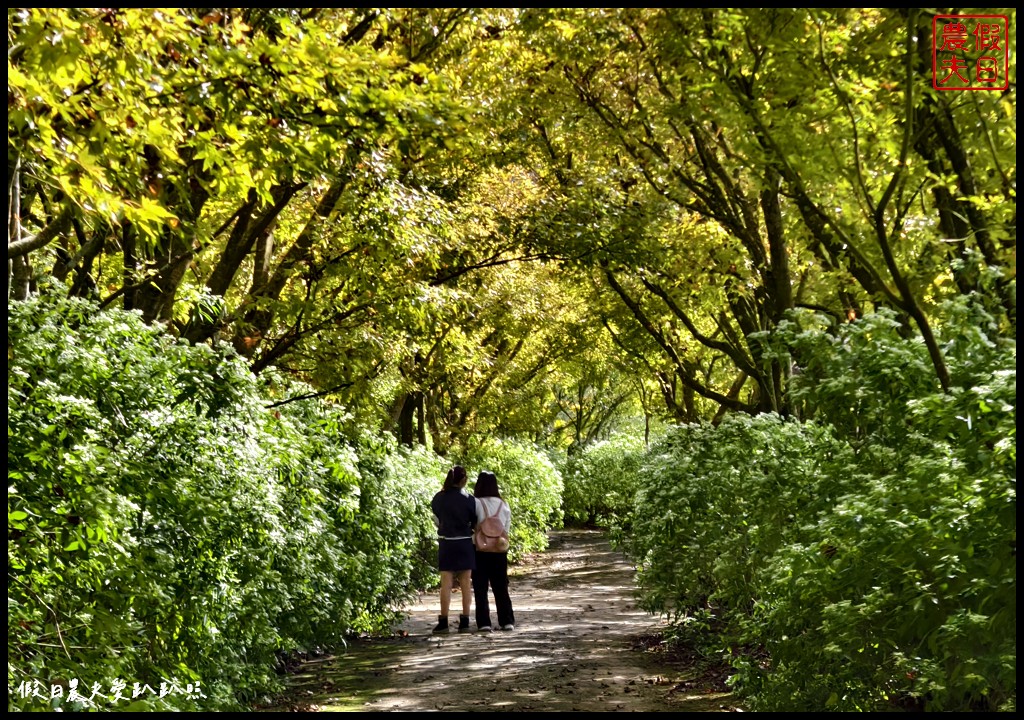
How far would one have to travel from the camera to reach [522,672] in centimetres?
906

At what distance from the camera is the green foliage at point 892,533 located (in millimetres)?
4422

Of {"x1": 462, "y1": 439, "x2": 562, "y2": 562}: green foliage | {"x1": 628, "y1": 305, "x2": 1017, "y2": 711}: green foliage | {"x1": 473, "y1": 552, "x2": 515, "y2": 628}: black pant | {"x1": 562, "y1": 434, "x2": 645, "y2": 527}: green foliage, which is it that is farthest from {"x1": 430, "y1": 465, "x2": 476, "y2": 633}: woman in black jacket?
{"x1": 562, "y1": 434, "x2": 645, "y2": 527}: green foliage

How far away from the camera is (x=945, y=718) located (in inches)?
178

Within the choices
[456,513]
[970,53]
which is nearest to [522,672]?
[456,513]

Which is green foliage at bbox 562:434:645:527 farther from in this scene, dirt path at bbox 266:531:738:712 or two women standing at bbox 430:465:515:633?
two women standing at bbox 430:465:515:633

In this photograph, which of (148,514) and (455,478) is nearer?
(148,514)

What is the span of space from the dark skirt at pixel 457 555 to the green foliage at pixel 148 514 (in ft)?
9.64

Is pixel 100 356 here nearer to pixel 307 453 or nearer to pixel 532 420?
pixel 307 453

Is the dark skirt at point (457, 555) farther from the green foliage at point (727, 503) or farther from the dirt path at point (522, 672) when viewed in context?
the green foliage at point (727, 503)

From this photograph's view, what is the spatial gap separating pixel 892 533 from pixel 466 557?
774 cm

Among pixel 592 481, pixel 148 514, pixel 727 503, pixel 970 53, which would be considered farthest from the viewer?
pixel 592 481

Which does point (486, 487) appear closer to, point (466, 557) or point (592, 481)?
point (466, 557)

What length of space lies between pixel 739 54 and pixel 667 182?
796 centimetres

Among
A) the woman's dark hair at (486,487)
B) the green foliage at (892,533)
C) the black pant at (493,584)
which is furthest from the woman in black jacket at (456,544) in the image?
the green foliage at (892,533)
